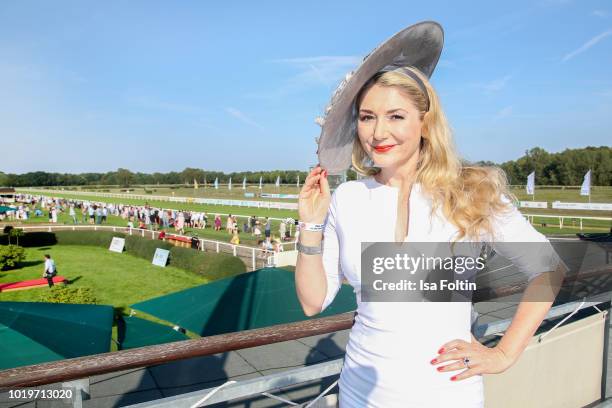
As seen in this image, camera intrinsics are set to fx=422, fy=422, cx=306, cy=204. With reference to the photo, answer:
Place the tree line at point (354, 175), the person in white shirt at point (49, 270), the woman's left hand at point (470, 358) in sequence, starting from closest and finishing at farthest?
the woman's left hand at point (470, 358)
the person in white shirt at point (49, 270)
the tree line at point (354, 175)

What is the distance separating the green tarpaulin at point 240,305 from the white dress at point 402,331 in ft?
19.8

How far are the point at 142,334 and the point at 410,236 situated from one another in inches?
307

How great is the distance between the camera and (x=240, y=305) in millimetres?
7535

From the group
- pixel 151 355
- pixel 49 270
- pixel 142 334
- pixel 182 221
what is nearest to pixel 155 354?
pixel 151 355

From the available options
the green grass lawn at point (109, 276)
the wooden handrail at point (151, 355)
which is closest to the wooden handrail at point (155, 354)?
the wooden handrail at point (151, 355)

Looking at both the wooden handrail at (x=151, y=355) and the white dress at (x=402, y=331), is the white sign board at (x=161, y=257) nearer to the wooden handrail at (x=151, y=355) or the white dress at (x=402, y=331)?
the wooden handrail at (x=151, y=355)

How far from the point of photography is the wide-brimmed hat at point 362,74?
4.44 ft

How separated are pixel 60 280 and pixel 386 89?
21.2 metres

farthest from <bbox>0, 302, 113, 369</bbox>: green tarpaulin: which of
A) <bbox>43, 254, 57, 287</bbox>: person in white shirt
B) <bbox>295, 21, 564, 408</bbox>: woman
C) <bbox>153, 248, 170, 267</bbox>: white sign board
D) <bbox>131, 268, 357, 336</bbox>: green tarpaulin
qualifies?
<bbox>153, 248, 170, 267</bbox>: white sign board

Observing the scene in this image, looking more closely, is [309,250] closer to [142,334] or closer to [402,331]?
[402,331]

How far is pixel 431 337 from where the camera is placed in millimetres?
1204

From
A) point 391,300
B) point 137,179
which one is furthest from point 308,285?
point 137,179

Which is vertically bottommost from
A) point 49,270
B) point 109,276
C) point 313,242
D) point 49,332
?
point 109,276

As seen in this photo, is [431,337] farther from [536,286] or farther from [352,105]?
[352,105]
